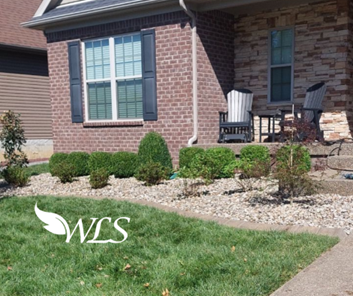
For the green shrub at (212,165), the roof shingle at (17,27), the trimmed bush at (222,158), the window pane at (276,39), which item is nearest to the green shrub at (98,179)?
the green shrub at (212,165)

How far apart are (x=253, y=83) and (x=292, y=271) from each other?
6.85 metres

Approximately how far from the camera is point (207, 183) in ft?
23.1

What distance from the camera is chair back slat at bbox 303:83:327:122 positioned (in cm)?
822

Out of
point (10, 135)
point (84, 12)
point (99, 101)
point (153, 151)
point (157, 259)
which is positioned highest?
point (84, 12)

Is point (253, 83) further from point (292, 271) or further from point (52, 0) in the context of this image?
point (292, 271)

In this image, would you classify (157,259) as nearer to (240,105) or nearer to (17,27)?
(240,105)

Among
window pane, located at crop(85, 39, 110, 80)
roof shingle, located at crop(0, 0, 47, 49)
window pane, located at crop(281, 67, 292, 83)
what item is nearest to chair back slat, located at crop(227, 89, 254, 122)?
window pane, located at crop(281, 67, 292, 83)

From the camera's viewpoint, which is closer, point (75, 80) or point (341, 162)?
point (341, 162)

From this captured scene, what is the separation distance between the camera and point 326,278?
A: 127 inches

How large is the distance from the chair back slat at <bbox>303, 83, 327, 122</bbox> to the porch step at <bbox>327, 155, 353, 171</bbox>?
4.49ft

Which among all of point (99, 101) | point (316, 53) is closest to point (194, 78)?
point (316, 53)

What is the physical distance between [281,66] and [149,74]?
2.95m

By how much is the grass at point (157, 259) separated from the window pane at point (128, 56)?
17.6 ft

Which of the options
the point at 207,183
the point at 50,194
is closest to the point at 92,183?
the point at 50,194
